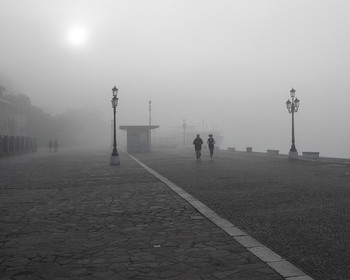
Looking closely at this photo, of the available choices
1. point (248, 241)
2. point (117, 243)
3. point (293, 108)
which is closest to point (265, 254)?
point (248, 241)

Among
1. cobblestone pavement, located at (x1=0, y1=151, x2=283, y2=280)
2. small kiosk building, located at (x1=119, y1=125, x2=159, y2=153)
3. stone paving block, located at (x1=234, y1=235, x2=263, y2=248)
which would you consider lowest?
cobblestone pavement, located at (x1=0, y1=151, x2=283, y2=280)

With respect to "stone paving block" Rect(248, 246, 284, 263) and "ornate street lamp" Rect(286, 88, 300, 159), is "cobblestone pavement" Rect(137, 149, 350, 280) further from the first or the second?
"ornate street lamp" Rect(286, 88, 300, 159)

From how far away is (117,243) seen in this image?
15.0ft

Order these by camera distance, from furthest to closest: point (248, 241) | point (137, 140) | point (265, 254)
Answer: point (137, 140) → point (248, 241) → point (265, 254)

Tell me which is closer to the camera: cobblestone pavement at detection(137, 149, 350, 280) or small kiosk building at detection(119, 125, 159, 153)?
cobblestone pavement at detection(137, 149, 350, 280)

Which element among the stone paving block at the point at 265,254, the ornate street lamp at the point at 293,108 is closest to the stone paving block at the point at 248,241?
the stone paving block at the point at 265,254

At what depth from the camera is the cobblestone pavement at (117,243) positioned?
3.55 meters

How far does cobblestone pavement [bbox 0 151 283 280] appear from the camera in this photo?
11.6 feet

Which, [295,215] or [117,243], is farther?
[295,215]

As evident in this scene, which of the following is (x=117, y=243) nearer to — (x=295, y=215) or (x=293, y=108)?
(x=295, y=215)

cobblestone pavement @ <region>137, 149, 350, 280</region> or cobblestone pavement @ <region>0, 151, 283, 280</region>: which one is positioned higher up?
cobblestone pavement @ <region>137, 149, 350, 280</region>

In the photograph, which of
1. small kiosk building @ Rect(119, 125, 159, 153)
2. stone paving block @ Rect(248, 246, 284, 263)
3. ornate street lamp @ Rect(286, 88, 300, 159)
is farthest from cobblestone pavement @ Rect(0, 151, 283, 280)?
small kiosk building @ Rect(119, 125, 159, 153)

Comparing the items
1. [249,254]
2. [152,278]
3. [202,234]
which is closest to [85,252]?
[152,278]

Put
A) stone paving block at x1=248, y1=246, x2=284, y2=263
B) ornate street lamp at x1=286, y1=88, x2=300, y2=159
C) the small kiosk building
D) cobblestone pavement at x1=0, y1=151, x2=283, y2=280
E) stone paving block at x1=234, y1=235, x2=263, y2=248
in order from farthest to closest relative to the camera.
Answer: the small kiosk building
ornate street lamp at x1=286, y1=88, x2=300, y2=159
stone paving block at x1=234, y1=235, x2=263, y2=248
stone paving block at x1=248, y1=246, x2=284, y2=263
cobblestone pavement at x1=0, y1=151, x2=283, y2=280
